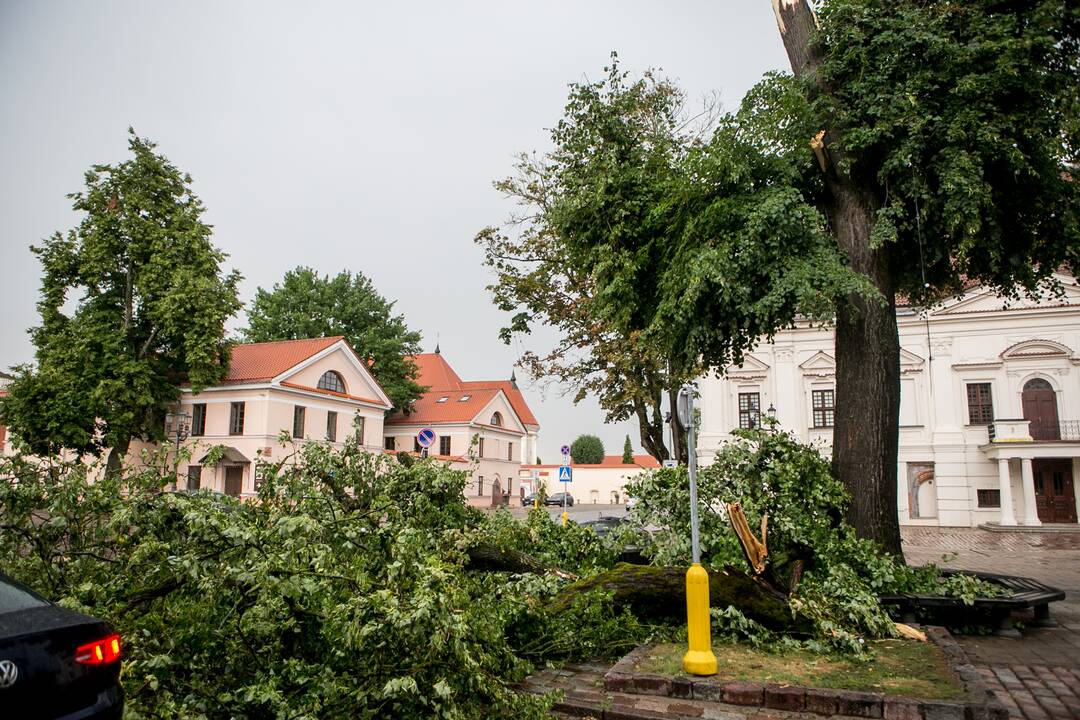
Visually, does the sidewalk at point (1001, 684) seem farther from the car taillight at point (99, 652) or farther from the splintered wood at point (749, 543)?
the car taillight at point (99, 652)

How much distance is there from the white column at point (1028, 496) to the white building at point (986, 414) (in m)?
0.04

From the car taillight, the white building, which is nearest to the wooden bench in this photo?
the car taillight

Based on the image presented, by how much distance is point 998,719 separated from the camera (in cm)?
461

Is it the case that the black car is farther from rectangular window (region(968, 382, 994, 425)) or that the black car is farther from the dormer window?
the dormer window

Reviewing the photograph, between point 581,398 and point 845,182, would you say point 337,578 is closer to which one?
point 845,182

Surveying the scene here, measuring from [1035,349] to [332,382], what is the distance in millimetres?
35463

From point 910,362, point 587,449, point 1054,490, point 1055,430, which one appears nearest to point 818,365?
point 910,362

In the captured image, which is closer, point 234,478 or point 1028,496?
point 1028,496

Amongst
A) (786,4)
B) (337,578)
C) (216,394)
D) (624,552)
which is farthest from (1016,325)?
(216,394)

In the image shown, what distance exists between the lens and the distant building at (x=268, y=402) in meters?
38.2

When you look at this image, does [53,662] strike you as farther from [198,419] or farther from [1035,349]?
[198,419]

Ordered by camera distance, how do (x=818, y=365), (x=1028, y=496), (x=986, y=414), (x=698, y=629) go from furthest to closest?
(x=818, y=365) → (x=986, y=414) → (x=1028, y=496) → (x=698, y=629)

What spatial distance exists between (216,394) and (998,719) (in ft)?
132

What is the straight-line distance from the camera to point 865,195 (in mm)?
10094
